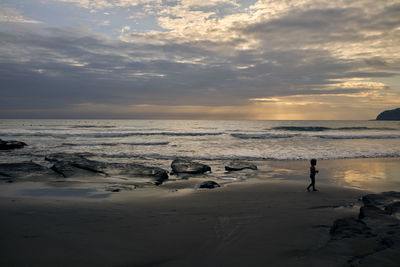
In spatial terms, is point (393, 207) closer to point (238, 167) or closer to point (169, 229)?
point (169, 229)

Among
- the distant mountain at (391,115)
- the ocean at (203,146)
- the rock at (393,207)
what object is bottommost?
the ocean at (203,146)

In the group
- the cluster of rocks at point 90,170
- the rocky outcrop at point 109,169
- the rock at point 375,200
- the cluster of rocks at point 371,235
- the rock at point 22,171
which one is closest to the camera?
the cluster of rocks at point 371,235

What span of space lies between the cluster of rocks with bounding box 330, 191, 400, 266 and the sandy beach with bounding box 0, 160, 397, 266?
5 cm

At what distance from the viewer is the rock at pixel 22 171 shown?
32.0 ft

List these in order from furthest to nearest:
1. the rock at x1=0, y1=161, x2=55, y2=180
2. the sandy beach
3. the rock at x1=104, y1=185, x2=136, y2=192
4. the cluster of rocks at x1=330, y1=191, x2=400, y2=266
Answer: the rock at x1=0, y1=161, x2=55, y2=180, the rock at x1=104, y1=185, x2=136, y2=192, the sandy beach, the cluster of rocks at x1=330, y1=191, x2=400, y2=266

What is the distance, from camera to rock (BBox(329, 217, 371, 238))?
4441 millimetres

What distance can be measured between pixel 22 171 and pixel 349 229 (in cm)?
1162

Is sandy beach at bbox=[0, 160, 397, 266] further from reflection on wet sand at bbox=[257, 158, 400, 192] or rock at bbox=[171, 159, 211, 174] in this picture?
rock at bbox=[171, 159, 211, 174]

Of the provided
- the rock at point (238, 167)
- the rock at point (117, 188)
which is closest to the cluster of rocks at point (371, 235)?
the rock at point (117, 188)

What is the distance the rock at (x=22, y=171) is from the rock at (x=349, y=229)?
10293mm

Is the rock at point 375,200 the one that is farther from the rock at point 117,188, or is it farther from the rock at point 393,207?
the rock at point 117,188

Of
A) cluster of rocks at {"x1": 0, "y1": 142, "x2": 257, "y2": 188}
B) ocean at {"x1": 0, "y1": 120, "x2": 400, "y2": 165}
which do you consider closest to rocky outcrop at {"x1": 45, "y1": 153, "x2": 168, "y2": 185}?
cluster of rocks at {"x1": 0, "y1": 142, "x2": 257, "y2": 188}

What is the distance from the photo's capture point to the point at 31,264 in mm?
3523

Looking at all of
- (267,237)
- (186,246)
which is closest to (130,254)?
(186,246)
